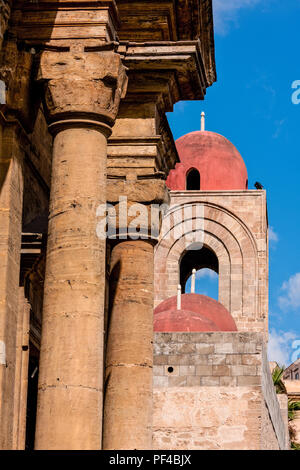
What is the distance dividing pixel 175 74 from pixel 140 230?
145 centimetres

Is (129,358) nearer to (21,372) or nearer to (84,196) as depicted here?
(21,372)

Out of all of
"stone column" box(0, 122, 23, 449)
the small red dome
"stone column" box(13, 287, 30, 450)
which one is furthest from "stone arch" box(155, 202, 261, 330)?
"stone column" box(0, 122, 23, 449)

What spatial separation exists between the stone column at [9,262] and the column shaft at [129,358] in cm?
127

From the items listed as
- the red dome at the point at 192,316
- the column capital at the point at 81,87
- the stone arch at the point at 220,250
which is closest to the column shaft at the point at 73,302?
the column capital at the point at 81,87

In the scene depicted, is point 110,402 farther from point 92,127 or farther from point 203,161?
point 203,161

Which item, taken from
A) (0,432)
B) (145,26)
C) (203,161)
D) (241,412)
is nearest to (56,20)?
(145,26)

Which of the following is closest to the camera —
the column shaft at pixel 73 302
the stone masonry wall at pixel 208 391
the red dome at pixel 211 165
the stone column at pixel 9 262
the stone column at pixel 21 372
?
the column shaft at pixel 73 302

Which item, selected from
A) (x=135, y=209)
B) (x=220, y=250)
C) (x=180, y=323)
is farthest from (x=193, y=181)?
(x=135, y=209)

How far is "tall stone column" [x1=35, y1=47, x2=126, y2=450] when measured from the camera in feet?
28.5

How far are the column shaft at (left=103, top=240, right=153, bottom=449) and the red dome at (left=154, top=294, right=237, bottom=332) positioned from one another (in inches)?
466

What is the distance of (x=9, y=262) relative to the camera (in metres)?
9.58

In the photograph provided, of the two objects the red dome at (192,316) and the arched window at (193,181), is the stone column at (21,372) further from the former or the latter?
the arched window at (193,181)

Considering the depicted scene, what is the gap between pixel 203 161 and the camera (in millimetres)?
39375

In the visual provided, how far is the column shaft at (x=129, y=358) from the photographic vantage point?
10.6 m
